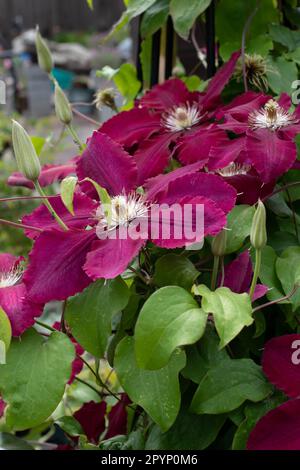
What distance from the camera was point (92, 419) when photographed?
0.73 m

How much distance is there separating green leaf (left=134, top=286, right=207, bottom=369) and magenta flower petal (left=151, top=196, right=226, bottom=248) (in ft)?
0.12

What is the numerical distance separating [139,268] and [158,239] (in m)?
0.07

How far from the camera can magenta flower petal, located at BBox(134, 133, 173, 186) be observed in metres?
0.56

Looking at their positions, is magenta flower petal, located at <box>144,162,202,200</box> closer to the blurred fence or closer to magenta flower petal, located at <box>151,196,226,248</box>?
magenta flower petal, located at <box>151,196,226,248</box>

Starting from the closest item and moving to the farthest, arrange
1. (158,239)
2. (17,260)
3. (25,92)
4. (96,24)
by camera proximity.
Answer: (158,239) → (17,260) → (25,92) → (96,24)

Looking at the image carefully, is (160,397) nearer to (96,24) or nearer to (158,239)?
(158,239)

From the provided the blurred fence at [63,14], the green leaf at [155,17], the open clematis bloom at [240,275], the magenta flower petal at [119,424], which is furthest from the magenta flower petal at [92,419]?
the blurred fence at [63,14]

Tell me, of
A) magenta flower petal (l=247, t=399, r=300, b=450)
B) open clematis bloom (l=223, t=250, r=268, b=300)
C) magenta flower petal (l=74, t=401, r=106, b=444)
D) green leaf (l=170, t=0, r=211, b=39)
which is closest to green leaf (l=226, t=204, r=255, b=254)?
open clematis bloom (l=223, t=250, r=268, b=300)

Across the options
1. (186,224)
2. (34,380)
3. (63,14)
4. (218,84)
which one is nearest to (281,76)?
(218,84)

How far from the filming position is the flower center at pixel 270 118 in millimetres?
546

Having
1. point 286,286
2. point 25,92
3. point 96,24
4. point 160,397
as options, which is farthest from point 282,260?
point 96,24

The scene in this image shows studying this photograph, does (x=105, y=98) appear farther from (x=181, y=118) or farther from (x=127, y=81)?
(x=181, y=118)

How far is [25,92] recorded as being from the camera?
584 cm

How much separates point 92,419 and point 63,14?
899 centimetres
